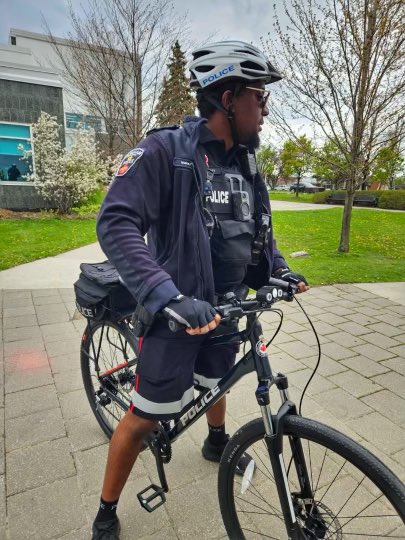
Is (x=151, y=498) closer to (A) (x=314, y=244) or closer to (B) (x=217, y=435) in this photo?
(B) (x=217, y=435)

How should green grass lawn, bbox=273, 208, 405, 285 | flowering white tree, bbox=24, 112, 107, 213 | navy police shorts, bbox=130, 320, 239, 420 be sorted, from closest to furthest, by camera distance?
navy police shorts, bbox=130, 320, 239, 420
green grass lawn, bbox=273, 208, 405, 285
flowering white tree, bbox=24, 112, 107, 213

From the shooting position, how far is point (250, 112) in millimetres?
1732

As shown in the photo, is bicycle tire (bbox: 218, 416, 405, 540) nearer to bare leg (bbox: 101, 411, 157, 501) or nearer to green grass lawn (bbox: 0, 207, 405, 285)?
bare leg (bbox: 101, 411, 157, 501)

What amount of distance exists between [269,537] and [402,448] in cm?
122

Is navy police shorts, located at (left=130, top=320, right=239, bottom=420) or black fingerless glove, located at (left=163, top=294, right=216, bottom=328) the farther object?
navy police shorts, located at (left=130, top=320, right=239, bottom=420)

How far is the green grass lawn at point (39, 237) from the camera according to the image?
26.0 ft

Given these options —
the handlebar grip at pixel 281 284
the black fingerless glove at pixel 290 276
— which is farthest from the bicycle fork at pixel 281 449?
the black fingerless glove at pixel 290 276

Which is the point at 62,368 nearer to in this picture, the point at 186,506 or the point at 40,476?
the point at 40,476

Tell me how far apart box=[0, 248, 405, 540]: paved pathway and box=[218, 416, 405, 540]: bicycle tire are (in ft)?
0.79

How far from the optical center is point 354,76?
7117mm

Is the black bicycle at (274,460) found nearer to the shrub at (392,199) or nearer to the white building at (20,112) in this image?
the white building at (20,112)

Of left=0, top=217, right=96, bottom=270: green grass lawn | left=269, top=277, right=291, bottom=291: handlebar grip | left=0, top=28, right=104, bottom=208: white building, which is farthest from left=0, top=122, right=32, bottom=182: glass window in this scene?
left=269, top=277, right=291, bottom=291: handlebar grip

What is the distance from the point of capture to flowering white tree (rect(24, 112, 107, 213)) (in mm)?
14117

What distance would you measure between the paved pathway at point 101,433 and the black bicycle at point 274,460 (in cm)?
23
